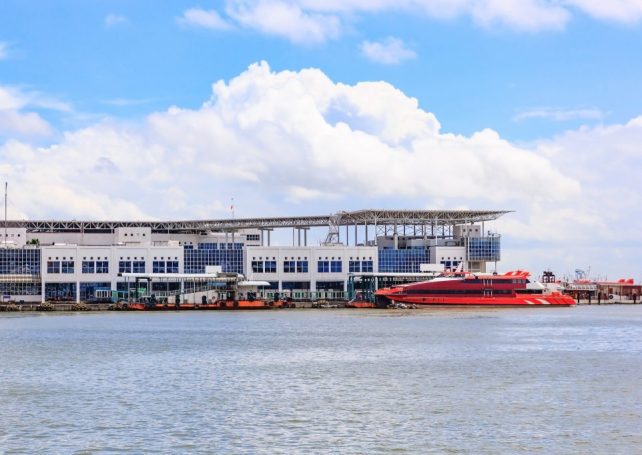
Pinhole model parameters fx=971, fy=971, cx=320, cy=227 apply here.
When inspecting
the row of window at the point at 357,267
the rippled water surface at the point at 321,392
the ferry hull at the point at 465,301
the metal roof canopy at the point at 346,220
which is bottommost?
the rippled water surface at the point at 321,392

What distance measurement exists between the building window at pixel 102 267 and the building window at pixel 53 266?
6.95 metres

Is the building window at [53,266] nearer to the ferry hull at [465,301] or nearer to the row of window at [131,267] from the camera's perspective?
the row of window at [131,267]

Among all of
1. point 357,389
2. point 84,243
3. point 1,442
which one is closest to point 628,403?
point 357,389

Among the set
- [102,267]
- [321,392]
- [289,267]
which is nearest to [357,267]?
[289,267]

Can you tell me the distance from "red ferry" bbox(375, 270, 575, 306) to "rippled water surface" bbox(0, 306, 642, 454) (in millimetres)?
63567

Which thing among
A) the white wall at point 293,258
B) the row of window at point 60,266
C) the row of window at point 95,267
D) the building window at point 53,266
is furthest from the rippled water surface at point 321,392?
the white wall at point 293,258

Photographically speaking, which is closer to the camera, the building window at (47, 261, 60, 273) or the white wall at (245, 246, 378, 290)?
the building window at (47, 261, 60, 273)

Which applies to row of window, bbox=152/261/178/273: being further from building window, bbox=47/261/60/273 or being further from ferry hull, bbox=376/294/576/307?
ferry hull, bbox=376/294/576/307

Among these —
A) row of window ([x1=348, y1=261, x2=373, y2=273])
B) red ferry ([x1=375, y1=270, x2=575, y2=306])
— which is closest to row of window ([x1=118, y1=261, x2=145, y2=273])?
row of window ([x1=348, y1=261, x2=373, y2=273])

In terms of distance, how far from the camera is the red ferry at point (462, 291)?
164 metres

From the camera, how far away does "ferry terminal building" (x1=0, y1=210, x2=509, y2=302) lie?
569 feet

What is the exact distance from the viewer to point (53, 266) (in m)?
172

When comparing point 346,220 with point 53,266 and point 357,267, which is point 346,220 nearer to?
point 357,267

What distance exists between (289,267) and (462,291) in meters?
34.3
